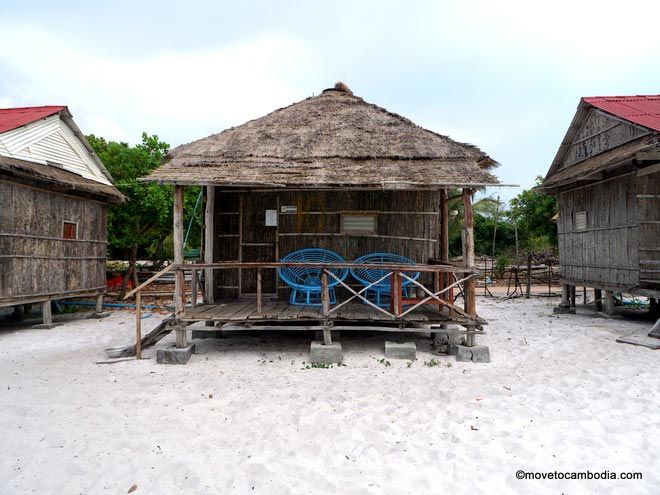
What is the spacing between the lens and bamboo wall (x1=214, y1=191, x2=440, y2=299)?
8.15 metres

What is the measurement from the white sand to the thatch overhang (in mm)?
3929

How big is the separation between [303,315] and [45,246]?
6.91m

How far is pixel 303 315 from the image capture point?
21.2 ft

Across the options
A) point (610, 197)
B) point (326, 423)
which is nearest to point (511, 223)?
point (610, 197)

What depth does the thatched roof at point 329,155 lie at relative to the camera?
647 cm

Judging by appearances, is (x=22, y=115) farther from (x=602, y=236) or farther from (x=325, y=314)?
(x=602, y=236)

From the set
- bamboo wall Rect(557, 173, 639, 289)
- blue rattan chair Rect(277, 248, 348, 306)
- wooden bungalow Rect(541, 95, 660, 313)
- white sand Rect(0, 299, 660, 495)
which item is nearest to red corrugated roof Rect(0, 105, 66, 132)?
white sand Rect(0, 299, 660, 495)

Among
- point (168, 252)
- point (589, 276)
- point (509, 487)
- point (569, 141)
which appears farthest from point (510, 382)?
point (168, 252)

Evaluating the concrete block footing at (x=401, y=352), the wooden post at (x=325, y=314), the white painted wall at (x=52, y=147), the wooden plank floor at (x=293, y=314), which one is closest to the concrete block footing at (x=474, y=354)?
the wooden plank floor at (x=293, y=314)

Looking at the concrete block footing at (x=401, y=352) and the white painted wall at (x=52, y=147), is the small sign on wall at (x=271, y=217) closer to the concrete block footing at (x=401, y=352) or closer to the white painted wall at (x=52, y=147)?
the concrete block footing at (x=401, y=352)

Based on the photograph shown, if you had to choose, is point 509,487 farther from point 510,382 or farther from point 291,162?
point 291,162

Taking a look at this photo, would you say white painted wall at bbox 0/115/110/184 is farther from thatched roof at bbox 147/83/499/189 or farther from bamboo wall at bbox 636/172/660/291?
bamboo wall at bbox 636/172/660/291

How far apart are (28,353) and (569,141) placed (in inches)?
554

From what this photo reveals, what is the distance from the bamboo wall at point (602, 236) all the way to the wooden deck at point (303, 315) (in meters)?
4.99
